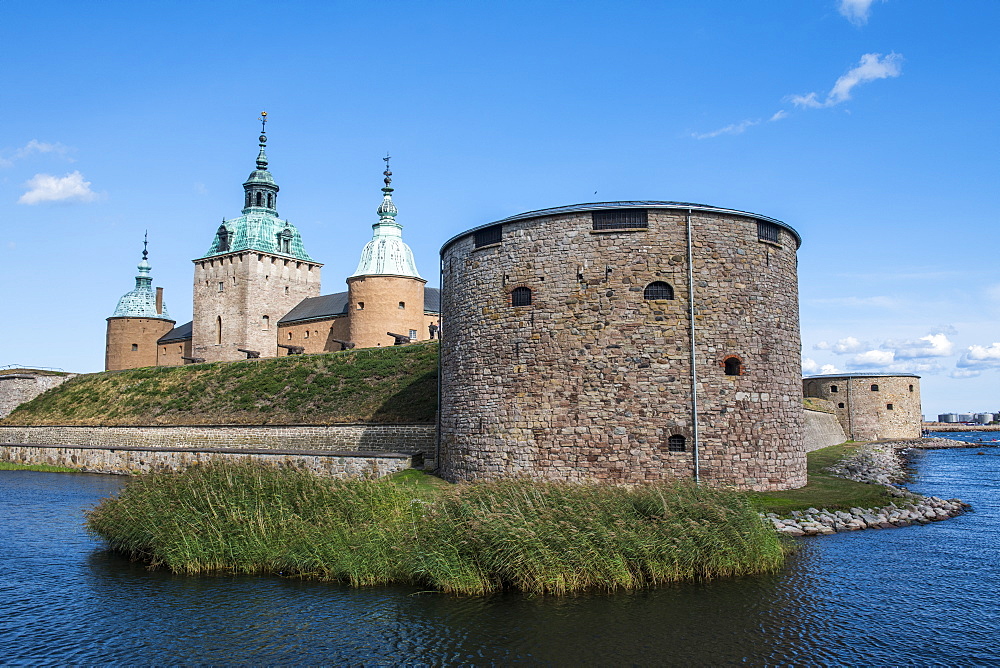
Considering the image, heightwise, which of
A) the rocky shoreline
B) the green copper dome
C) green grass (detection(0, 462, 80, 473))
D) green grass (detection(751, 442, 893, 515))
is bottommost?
green grass (detection(0, 462, 80, 473))

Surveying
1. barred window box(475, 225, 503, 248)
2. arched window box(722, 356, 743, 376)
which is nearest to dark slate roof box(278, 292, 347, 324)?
barred window box(475, 225, 503, 248)

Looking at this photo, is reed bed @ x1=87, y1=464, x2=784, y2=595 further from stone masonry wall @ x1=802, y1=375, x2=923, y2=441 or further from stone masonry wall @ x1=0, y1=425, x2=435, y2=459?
stone masonry wall @ x1=802, y1=375, x2=923, y2=441

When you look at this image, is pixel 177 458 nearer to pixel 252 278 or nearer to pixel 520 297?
pixel 520 297

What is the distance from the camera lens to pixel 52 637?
973 cm

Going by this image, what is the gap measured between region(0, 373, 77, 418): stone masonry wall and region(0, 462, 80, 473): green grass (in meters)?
13.8

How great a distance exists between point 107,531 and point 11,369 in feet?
146

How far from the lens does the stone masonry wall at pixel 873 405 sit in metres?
58.0

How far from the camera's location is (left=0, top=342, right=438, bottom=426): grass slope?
32.2 m

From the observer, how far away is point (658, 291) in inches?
708

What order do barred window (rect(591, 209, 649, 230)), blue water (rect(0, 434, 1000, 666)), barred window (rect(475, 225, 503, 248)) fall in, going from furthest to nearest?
barred window (rect(475, 225, 503, 248)) < barred window (rect(591, 209, 649, 230)) < blue water (rect(0, 434, 1000, 666))

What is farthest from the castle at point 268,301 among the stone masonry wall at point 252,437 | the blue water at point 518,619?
the blue water at point 518,619

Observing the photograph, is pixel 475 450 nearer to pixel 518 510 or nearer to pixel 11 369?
pixel 518 510

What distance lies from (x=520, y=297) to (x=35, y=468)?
97.0 ft

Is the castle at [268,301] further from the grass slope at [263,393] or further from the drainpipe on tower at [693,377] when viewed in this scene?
the drainpipe on tower at [693,377]
